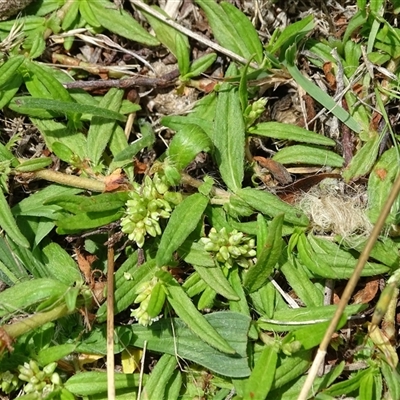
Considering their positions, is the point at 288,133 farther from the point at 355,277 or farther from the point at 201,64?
the point at 355,277

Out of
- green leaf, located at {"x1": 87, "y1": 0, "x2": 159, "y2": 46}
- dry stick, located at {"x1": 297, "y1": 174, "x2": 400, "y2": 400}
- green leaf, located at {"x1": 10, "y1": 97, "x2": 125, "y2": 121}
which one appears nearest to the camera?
dry stick, located at {"x1": 297, "y1": 174, "x2": 400, "y2": 400}

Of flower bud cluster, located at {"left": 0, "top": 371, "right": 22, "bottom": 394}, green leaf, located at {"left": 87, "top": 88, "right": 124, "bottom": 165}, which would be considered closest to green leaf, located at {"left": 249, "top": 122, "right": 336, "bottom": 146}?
green leaf, located at {"left": 87, "top": 88, "right": 124, "bottom": 165}

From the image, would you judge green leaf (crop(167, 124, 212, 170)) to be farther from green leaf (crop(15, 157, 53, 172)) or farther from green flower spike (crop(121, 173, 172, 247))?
green leaf (crop(15, 157, 53, 172))

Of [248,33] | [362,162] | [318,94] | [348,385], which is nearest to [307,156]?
[362,162]

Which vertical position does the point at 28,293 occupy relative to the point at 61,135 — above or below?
below

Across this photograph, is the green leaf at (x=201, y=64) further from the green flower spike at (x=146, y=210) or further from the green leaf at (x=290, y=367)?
the green leaf at (x=290, y=367)

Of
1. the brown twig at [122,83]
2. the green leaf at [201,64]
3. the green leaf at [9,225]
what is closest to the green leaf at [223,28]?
the green leaf at [201,64]
